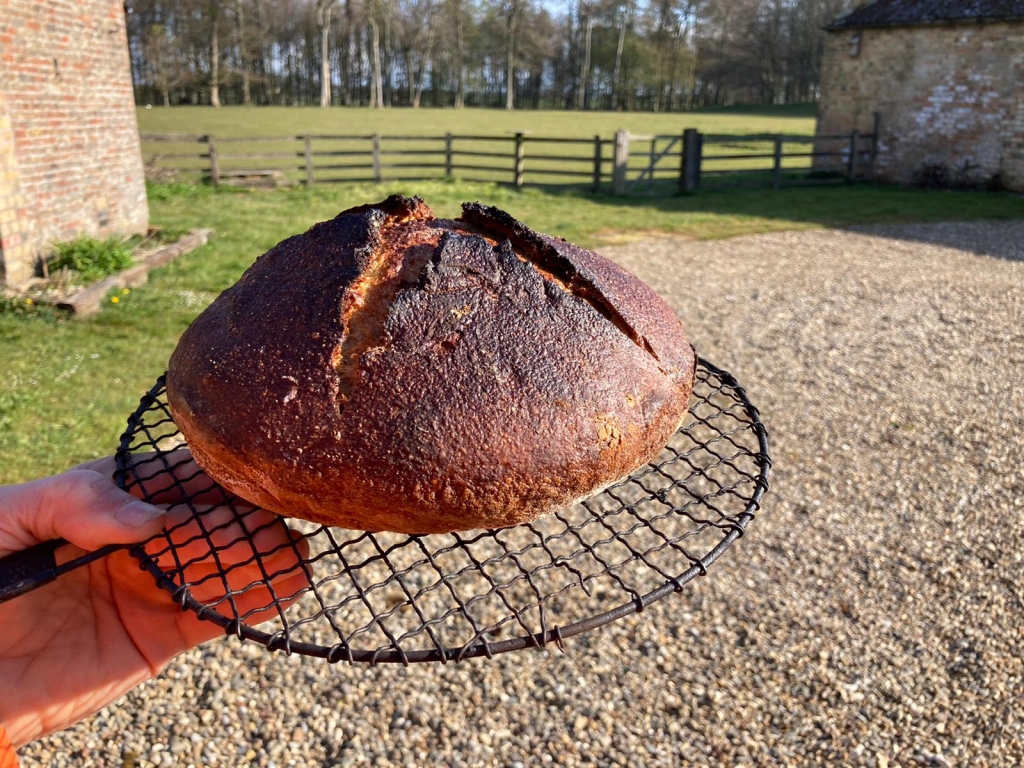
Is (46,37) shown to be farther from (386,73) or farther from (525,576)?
(386,73)

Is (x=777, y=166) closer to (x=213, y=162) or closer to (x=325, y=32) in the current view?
(x=213, y=162)

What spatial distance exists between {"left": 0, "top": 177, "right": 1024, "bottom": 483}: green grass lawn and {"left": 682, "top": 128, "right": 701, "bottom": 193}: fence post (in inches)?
22.4

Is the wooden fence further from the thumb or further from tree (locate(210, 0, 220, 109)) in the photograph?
tree (locate(210, 0, 220, 109))

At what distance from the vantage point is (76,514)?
180 cm

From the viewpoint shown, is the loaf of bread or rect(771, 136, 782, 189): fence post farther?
rect(771, 136, 782, 189): fence post

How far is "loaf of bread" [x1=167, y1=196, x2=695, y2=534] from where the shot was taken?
1750 mm

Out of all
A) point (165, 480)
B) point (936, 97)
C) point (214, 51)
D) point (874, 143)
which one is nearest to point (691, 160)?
point (874, 143)

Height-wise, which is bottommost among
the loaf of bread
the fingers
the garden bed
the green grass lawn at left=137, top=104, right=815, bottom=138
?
the garden bed

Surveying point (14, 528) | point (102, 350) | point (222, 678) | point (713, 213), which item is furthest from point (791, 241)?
point (14, 528)

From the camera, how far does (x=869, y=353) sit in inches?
→ 309

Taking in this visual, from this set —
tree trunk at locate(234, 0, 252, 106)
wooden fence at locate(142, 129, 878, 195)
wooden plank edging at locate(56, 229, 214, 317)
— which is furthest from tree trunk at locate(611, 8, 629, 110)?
wooden plank edging at locate(56, 229, 214, 317)

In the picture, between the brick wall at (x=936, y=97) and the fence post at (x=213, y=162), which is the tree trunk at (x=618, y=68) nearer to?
the brick wall at (x=936, y=97)

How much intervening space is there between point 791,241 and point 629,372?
12.2 m

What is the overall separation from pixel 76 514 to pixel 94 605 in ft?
2.42
